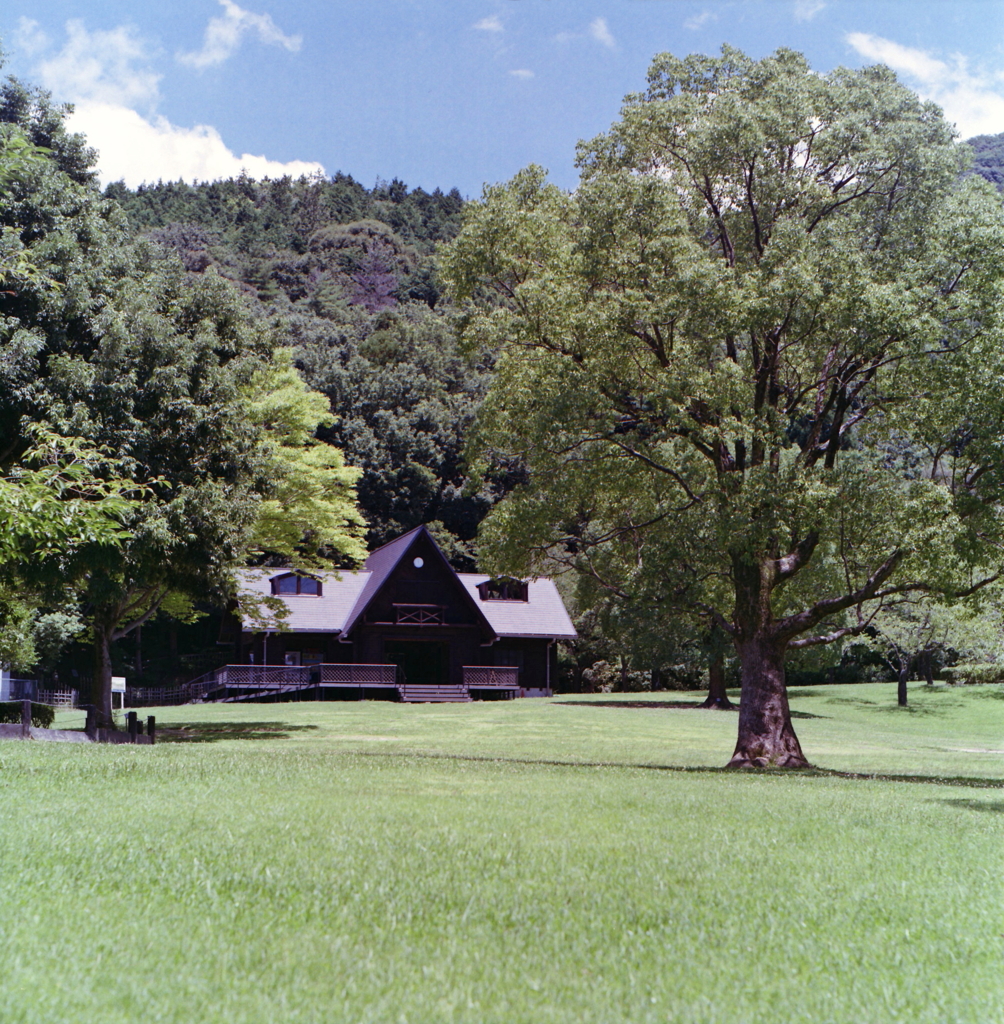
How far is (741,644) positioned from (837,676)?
1535 inches

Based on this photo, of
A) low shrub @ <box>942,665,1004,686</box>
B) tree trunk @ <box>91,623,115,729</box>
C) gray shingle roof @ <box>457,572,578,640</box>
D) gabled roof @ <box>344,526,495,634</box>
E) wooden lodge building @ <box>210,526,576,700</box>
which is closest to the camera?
tree trunk @ <box>91,623,115,729</box>

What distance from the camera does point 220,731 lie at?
25.7 metres

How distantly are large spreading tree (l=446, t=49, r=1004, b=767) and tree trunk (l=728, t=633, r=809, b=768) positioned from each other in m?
0.04

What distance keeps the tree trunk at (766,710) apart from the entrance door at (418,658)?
29.5 m

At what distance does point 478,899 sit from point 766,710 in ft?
41.9

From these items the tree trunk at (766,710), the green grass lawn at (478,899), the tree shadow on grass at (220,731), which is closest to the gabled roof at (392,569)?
the tree shadow on grass at (220,731)

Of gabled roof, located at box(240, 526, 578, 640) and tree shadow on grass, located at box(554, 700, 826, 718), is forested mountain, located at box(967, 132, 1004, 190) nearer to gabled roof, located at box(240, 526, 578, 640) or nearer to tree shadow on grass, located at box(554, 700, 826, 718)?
tree shadow on grass, located at box(554, 700, 826, 718)

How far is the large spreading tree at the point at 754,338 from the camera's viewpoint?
49.8ft

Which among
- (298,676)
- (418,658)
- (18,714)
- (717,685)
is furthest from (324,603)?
(18,714)

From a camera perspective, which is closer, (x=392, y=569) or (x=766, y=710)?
(x=766, y=710)

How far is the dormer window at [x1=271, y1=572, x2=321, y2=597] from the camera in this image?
4522 cm

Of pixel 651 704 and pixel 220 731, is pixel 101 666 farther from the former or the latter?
pixel 651 704

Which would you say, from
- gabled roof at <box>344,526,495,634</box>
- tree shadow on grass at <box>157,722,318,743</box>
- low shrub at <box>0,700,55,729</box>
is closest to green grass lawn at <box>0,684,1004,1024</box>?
low shrub at <box>0,700,55,729</box>

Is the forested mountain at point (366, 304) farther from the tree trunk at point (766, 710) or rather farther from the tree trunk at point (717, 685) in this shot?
the tree trunk at point (717, 685)
